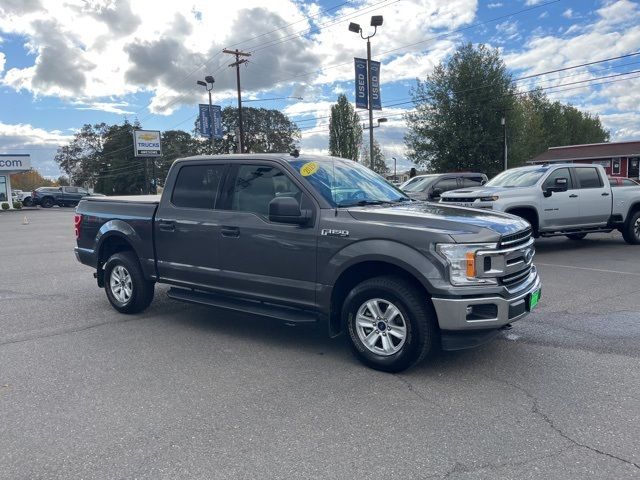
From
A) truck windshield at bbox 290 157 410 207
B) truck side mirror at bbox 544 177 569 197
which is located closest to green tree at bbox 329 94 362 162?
truck side mirror at bbox 544 177 569 197

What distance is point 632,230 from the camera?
41.3ft

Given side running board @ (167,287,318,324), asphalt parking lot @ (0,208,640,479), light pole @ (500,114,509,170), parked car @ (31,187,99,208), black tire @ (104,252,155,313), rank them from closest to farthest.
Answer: asphalt parking lot @ (0,208,640,479) → side running board @ (167,287,318,324) → black tire @ (104,252,155,313) → light pole @ (500,114,509,170) → parked car @ (31,187,99,208)

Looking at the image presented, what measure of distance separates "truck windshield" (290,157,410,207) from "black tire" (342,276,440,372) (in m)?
0.96

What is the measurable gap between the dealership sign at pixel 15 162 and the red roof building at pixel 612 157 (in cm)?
5135

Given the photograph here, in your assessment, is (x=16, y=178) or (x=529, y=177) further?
(x=16, y=178)

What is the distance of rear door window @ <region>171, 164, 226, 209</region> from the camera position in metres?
5.84

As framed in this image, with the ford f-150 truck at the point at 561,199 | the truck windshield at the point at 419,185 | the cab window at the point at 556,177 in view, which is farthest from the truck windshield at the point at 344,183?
the truck windshield at the point at 419,185

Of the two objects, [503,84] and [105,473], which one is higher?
[503,84]

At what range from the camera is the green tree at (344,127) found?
227 ft

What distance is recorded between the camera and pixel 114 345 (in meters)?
5.49

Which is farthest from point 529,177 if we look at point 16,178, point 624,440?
point 16,178

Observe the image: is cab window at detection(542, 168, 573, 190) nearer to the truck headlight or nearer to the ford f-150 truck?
the ford f-150 truck

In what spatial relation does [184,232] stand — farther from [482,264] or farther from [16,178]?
[16,178]

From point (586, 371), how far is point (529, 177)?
784 cm
